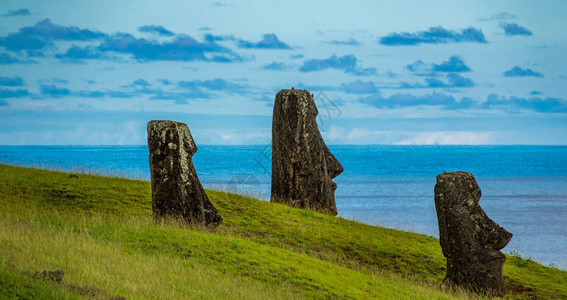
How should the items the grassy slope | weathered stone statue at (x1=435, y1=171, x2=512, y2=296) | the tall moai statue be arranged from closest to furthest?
the grassy slope → weathered stone statue at (x1=435, y1=171, x2=512, y2=296) → the tall moai statue

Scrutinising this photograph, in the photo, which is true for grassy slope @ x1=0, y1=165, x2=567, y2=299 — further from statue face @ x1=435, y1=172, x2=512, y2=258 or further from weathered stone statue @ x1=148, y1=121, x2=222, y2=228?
statue face @ x1=435, y1=172, x2=512, y2=258

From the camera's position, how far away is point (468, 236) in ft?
61.7

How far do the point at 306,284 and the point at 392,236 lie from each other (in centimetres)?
1095

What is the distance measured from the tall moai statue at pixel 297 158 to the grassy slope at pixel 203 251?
200 centimetres

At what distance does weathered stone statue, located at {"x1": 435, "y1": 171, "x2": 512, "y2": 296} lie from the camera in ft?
61.7

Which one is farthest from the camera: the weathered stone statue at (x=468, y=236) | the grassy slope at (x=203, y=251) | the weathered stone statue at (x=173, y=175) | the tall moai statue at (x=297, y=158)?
the tall moai statue at (x=297, y=158)

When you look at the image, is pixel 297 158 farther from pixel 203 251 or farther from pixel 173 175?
pixel 203 251

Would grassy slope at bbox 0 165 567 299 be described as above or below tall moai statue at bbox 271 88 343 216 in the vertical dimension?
below

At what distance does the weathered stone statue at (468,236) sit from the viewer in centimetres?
1880

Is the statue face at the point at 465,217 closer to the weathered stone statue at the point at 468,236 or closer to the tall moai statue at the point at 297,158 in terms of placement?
the weathered stone statue at the point at 468,236

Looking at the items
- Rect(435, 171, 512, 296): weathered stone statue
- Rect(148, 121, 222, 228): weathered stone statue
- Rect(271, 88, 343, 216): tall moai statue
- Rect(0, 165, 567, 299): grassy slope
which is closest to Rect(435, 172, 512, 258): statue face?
Rect(435, 171, 512, 296): weathered stone statue

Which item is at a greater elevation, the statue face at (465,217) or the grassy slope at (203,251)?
the statue face at (465,217)

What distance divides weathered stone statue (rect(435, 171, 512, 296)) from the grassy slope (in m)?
1.07

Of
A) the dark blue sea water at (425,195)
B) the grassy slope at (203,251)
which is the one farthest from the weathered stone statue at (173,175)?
the dark blue sea water at (425,195)
